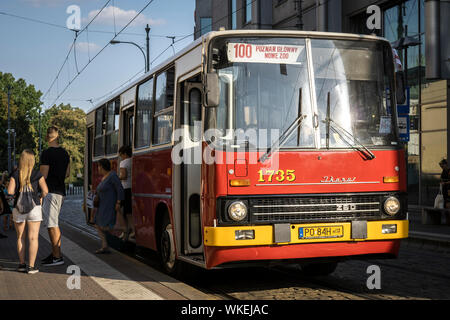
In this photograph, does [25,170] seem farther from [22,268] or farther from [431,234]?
[431,234]

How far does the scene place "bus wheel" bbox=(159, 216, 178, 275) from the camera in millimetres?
9319

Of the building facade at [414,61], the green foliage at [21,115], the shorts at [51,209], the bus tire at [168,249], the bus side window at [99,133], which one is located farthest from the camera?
the green foliage at [21,115]

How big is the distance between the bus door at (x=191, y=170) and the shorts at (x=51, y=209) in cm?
228

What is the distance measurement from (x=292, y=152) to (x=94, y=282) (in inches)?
115

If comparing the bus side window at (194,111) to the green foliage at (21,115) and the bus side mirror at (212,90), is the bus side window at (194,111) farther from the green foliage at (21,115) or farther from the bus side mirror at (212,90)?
the green foliage at (21,115)

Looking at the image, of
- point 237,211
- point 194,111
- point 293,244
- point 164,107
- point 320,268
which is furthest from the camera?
point 164,107

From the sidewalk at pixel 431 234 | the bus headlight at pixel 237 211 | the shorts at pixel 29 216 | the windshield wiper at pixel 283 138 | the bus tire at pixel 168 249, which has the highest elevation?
the windshield wiper at pixel 283 138

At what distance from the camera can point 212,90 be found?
25.0ft

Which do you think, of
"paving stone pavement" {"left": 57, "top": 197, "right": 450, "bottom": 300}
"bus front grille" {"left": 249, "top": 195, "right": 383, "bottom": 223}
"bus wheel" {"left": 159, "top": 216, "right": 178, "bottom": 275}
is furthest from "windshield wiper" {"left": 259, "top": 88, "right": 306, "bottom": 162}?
"bus wheel" {"left": 159, "top": 216, "right": 178, "bottom": 275}

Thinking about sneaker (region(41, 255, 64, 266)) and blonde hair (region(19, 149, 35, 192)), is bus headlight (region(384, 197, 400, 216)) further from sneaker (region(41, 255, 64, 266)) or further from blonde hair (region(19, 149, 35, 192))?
sneaker (region(41, 255, 64, 266))

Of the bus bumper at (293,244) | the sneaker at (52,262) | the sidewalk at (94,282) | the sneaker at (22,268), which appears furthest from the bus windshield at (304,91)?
the sneaker at (52,262)

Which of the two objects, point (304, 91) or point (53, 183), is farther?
point (53, 183)

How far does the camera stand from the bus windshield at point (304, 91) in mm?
7832

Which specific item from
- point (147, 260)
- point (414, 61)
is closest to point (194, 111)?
point (147, 260)
